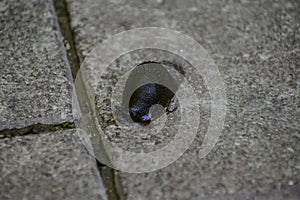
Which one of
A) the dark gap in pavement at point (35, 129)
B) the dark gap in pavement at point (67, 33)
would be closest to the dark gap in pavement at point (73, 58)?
the dark gap in pavement at point (67, 33)

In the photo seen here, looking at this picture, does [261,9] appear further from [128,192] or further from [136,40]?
[128,192]

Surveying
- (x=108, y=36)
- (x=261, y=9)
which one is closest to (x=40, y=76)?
(x=108, y=36)

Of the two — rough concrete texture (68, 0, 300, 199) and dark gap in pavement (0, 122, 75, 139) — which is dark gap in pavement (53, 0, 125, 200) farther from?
dark gap in pavement (0, 122, 75, 139)

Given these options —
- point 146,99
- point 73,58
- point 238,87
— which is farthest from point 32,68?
point 238,87

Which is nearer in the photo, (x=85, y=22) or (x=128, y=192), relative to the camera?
(x=128, y=192)

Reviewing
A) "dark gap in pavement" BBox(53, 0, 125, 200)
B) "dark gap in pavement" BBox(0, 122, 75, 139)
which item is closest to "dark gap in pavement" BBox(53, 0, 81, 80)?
"dark gap in pavement" BBox(53, 0, 125, 200)
